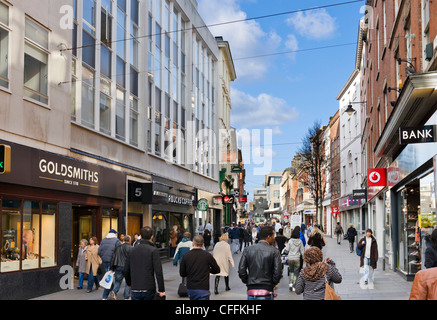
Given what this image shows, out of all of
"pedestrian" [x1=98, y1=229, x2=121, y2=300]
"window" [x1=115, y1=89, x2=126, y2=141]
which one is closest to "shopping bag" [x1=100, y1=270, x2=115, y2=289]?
"pedestrian" [x1=98, y1=229, x2=121, y2=300]

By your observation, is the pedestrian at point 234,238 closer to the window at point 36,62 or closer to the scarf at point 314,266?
the window at point 36,62

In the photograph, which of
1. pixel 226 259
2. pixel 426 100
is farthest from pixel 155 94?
pixel 426 100

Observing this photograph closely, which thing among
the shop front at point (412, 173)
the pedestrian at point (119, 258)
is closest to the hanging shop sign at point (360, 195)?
the shop front at point (412, 173)

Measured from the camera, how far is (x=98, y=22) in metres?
20.2

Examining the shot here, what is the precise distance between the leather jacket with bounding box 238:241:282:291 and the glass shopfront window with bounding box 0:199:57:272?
304 inches

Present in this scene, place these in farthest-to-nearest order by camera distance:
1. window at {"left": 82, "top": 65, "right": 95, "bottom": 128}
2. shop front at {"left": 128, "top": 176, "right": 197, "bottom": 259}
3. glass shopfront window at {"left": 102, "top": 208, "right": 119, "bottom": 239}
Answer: shop front at {"left": 128, "top": 176, "right": 197, "bottom": 259}
glass shopfront window at {"left": 102, "top": 208, "right": 119, "bottom": 239}
window at {"left": 82, "top": 65, "right": 95, "bottom": 128}

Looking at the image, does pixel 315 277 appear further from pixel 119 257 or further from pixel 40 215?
pixel 40 215

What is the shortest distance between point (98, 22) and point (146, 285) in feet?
45.9

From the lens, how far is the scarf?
765cm

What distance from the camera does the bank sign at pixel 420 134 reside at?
12031 mm

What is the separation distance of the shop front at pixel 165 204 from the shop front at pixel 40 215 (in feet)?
14.8

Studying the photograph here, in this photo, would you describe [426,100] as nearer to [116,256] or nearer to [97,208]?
[116,256]

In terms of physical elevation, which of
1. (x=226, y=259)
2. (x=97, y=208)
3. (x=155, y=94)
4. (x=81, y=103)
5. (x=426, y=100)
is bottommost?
(x=226, y=259)

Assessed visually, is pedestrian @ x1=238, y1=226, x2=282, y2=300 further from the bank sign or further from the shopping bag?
the shopping bag
